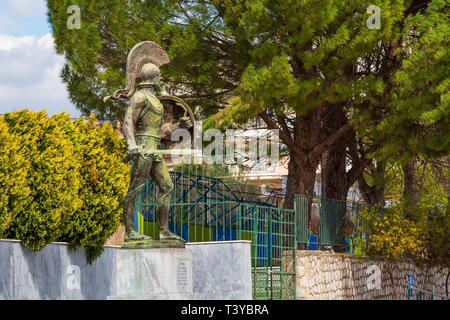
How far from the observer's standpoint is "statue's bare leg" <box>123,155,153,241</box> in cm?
988

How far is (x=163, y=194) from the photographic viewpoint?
33.8 ft

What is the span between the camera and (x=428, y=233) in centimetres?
1884

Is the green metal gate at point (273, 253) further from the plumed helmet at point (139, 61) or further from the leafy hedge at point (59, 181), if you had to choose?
the plumed helmet at point (139, 61)

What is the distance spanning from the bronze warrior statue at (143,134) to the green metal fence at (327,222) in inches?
213

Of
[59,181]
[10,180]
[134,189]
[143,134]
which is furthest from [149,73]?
[10,180]

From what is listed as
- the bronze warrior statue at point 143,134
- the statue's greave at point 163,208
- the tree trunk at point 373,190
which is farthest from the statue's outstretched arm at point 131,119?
the tree trunk at point 373,190

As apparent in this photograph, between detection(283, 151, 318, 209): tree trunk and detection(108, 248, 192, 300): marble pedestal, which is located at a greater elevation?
detection(283, 151, 318, 209): tree trunk

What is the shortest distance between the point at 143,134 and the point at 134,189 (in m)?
0.79

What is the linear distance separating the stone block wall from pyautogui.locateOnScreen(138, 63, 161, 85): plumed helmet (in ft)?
20.0

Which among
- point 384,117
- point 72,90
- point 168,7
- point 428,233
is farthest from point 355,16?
point 72,90

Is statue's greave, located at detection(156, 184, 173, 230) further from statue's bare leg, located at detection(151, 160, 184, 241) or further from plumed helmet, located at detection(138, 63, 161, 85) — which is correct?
plumed helmet, located at detection(138, 63, 161, 85)

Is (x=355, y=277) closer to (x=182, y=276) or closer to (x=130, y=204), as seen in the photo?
(x=182, y=276)

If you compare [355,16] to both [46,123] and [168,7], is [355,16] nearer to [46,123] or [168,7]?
[168,7]

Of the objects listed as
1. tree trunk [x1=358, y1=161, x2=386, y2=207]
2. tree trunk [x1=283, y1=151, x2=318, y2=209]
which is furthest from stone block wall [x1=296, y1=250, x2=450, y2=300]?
tree trunk [x1=358, y1=161, x2=386, y2=207]
